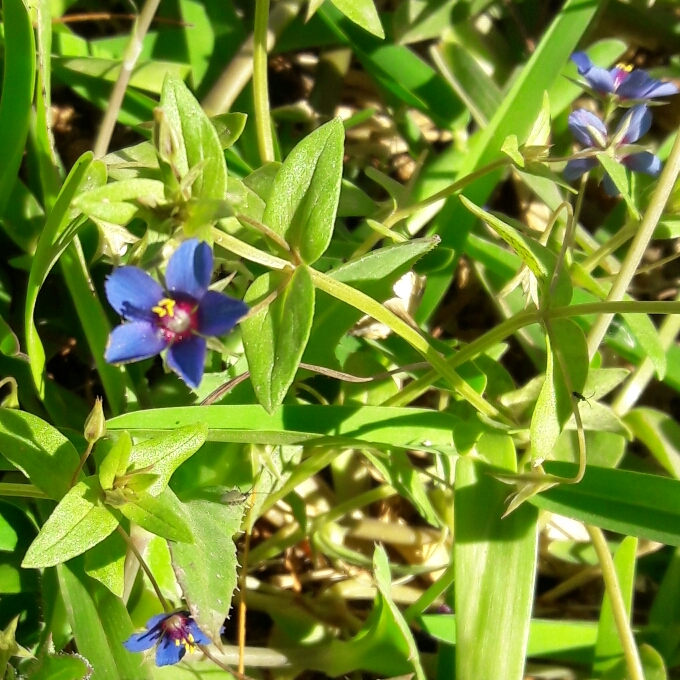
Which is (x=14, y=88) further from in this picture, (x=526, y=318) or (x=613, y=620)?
(x=613, y=620)

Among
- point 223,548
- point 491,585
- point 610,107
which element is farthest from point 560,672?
point 610,107

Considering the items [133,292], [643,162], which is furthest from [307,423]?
[643,162]

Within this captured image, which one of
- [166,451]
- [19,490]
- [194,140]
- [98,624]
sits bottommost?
[98,624]

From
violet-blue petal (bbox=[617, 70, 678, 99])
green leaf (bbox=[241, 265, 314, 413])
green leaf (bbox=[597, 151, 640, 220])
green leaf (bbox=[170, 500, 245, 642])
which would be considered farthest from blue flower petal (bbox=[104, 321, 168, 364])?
violet-blue petal (bbox=[617, 70, 678, 99])

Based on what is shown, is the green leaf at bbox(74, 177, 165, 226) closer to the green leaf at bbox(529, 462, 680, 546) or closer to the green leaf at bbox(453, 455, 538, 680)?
the green leaf at bbox(453, 455, 538, 680)

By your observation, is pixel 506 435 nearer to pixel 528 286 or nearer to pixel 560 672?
pixel 528 286

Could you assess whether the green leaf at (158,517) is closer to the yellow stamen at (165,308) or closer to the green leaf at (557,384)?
the yellow stamen at (165,308)

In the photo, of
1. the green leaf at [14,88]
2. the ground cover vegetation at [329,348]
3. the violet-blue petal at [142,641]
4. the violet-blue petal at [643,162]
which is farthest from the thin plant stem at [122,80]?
the violet-blue petal at [643,162]
